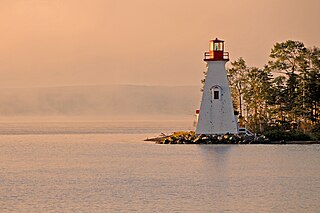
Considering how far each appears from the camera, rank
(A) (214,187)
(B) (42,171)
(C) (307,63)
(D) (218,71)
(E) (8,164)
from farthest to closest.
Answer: (C) (307,63) → (D) (218,71) → (E) (8,164) → (B) (42,171) → (A) (214,187)

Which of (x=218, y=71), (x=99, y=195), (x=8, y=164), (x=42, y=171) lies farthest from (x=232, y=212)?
(x=218, y=71)

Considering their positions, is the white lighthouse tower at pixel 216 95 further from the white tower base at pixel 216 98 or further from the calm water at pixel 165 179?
the calm water at pixel 165 179

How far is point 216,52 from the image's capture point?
6694cm

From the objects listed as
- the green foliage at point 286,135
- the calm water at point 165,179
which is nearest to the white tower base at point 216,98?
the calm water at point 165,179

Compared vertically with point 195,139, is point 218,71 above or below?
above

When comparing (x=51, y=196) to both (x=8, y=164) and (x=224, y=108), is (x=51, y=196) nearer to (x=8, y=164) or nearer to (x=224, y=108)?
(x=8, y=164)

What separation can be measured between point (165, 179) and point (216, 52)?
21078mm

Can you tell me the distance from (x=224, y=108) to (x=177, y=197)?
28.2m

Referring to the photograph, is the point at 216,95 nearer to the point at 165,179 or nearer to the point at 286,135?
the point at 286,135

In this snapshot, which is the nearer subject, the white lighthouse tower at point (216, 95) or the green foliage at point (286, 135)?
the white lighthouse tower at point (216, 95)

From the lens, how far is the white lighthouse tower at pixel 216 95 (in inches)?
2628

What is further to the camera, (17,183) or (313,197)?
(17,183)

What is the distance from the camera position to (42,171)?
176 ft

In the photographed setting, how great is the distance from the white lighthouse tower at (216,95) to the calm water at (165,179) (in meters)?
2.38
